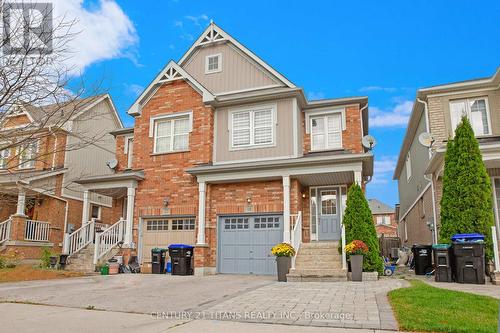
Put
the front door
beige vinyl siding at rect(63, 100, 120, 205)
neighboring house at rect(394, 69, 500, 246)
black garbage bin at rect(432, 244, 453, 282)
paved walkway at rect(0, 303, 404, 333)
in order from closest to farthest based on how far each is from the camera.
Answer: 1. paved walkway at rect(0, 303, 404, 333)
2. black garbage bin at rect(432, 244, 453, 282)
3. neighboring house at rect(394, 69, 500, 246)
4. the front door
5. beige vinyl siding at rect(63, 100, 120, 205)

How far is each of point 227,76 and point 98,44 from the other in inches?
384

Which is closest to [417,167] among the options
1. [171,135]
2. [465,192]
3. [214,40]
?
[465,192]

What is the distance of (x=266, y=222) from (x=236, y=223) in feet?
3.98

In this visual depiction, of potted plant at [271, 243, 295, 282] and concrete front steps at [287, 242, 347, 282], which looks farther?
potted plant at [271, 243, 295, 282]

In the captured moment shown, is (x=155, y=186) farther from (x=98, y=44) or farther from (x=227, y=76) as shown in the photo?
(x=98, y=44)

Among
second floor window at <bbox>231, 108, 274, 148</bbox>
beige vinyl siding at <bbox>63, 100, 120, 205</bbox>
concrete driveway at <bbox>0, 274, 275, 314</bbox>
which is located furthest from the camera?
beige vinyl siding at <bbox>63, 100, 120, 205</bbox>

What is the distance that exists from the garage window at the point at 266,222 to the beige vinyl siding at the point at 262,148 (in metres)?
2.35

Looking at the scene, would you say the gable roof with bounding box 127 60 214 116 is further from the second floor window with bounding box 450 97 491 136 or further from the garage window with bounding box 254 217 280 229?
the second floor window with bounding box 450 97 491 136

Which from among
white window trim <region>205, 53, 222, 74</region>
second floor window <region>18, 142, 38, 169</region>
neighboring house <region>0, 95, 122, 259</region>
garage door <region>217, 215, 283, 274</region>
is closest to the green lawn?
second floor window <region>18, 142, 38, 169</region>

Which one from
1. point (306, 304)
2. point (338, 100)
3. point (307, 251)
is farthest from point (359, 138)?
point (306, 304)

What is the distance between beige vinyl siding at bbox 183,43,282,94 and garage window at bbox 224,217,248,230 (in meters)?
5.61

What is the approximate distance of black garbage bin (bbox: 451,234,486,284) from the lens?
10.2m

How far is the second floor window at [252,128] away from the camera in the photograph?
15617 mm

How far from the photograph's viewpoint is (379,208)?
54.4m
